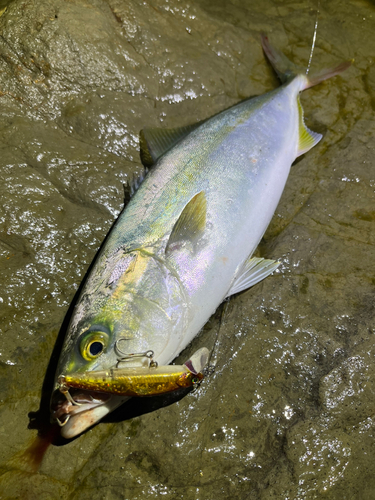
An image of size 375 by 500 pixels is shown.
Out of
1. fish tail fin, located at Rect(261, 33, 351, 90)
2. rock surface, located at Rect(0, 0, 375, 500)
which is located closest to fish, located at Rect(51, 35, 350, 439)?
rock surface, located at Rect(0, 0, 375, 500)

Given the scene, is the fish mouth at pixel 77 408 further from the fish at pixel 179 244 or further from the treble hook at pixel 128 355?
the treble hook at pixel 128 355

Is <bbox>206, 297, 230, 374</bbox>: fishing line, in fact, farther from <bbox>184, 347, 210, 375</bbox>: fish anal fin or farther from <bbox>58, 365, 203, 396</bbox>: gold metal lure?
<bbox>58, 365, 203, 396</bbox>: gold metal lure

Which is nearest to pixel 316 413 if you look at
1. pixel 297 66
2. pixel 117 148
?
pixel 117 148

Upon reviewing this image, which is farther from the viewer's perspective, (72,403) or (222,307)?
(222,307)

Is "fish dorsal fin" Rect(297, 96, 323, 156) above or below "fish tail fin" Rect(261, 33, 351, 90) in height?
below

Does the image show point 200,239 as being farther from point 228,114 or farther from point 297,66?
point 297,66

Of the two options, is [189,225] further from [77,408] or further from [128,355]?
[77,408]

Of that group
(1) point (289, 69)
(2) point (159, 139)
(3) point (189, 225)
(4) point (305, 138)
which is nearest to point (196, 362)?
(3) point (189, 225)
